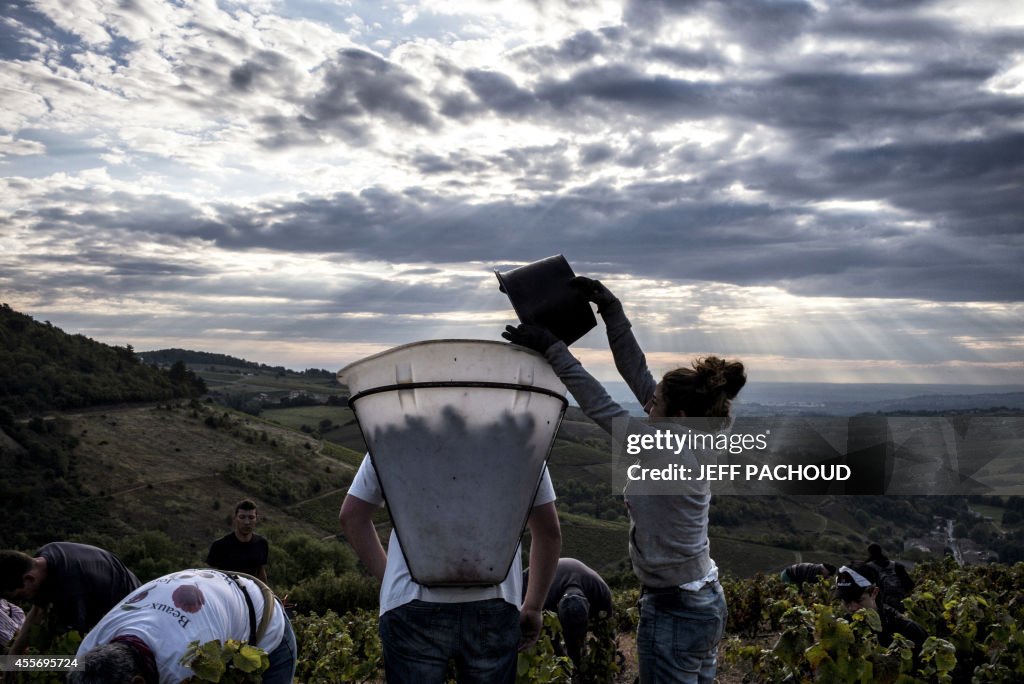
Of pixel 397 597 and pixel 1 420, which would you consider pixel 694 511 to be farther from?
pixel 1 420

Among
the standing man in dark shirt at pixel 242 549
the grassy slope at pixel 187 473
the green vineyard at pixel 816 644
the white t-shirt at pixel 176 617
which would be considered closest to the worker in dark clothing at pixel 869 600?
the green vineyard at pixel 816 644

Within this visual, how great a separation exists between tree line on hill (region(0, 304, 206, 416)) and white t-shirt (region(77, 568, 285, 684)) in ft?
234

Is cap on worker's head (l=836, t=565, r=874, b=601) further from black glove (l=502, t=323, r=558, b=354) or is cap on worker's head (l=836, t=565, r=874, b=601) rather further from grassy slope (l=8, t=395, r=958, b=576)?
grassy slope (l=8, t=395, r=958, b=576)

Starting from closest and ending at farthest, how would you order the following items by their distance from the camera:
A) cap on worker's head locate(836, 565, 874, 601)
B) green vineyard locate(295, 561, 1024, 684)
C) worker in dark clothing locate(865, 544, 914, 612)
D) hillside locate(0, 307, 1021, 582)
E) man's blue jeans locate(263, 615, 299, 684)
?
man's blue jeans locate(263, 615, 299, 684) < green vineyard locate(295, 561, 1024, 684) < cap on worker's head locate(836, 565, 874, 601) < worker in dark clothing locate(865, 544, 914, 612) < hillside locate(0, 307, 1021, 582)

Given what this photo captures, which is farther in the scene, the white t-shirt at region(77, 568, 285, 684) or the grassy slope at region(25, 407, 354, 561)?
the grassy slope at region(25, 407, 354, 561)

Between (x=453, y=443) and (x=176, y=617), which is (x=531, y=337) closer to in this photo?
(x=453, y=443)

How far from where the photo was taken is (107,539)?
Answer: 145 feet

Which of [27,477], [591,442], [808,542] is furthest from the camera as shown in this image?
[591,442]

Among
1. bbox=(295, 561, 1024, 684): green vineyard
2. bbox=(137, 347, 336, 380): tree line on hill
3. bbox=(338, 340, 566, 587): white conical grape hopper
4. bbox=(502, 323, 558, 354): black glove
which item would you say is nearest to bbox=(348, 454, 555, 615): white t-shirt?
bbox=(338, 340, 566, 587): white conical grape hopper

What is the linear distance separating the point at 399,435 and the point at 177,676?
4.67 ft

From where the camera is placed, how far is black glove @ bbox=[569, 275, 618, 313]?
2.83m

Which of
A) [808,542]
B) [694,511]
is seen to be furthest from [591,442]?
[694,511]

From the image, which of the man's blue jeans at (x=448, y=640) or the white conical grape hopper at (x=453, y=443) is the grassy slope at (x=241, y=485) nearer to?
the man's blue jeans at (x=448, y=640)

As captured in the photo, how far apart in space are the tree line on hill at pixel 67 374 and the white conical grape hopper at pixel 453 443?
72.6m
